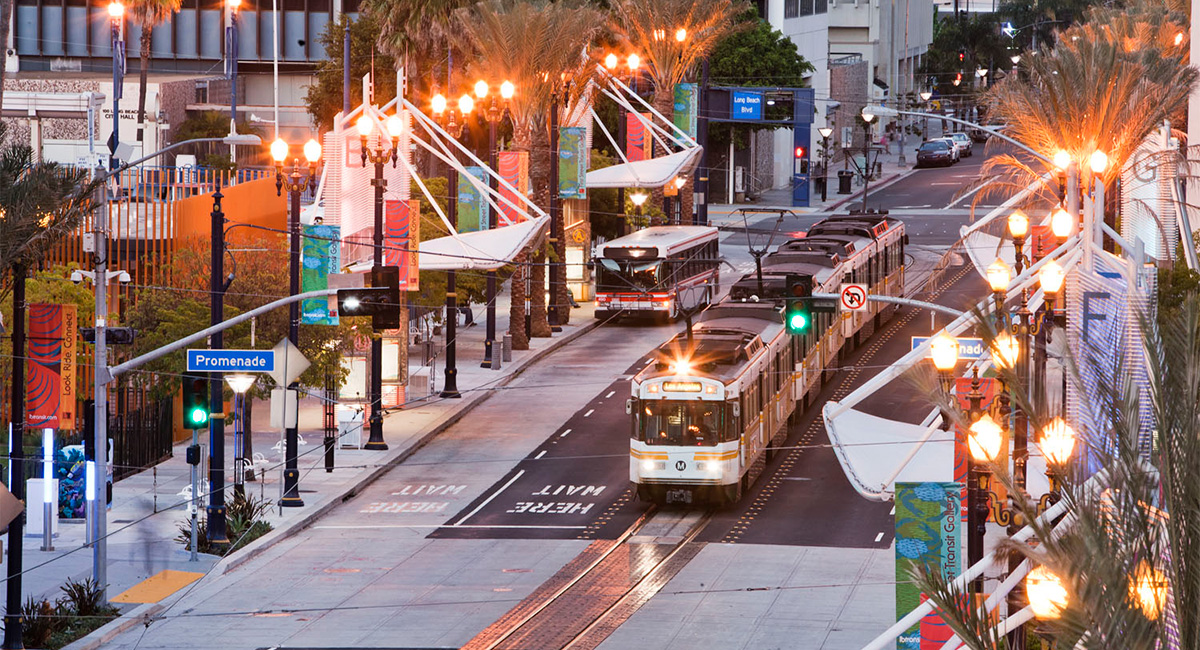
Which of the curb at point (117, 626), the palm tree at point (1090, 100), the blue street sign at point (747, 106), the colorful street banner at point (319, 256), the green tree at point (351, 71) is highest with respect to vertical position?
the green tree at point (351, 71)

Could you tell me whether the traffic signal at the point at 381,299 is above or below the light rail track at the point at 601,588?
above

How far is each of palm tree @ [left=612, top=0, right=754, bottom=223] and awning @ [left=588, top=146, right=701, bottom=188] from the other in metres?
4.74

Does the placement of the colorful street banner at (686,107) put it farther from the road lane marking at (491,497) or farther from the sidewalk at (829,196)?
the road lane marking at (491,497)

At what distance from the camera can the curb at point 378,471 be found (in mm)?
34219

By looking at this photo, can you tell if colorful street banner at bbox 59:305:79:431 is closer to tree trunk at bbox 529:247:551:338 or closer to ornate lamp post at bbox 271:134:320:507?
ornate lamp post at bbox 271:134:320:507

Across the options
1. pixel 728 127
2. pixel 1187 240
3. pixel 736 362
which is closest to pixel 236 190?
pixel 736 362

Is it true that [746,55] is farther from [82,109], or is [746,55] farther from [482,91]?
[482,91]

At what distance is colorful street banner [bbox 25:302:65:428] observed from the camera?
30.8 metres

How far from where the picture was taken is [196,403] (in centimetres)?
3144

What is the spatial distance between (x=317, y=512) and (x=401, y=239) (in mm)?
8690

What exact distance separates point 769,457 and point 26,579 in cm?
1847

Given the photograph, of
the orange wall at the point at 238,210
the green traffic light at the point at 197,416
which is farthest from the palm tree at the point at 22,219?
the orange wall at the point at 238,210

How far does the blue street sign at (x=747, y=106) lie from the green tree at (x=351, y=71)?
17512 mm

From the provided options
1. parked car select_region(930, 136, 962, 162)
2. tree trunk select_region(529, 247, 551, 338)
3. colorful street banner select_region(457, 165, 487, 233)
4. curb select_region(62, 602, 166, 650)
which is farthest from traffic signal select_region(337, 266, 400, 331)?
parked car select_region(930, 136, 962, 162)
